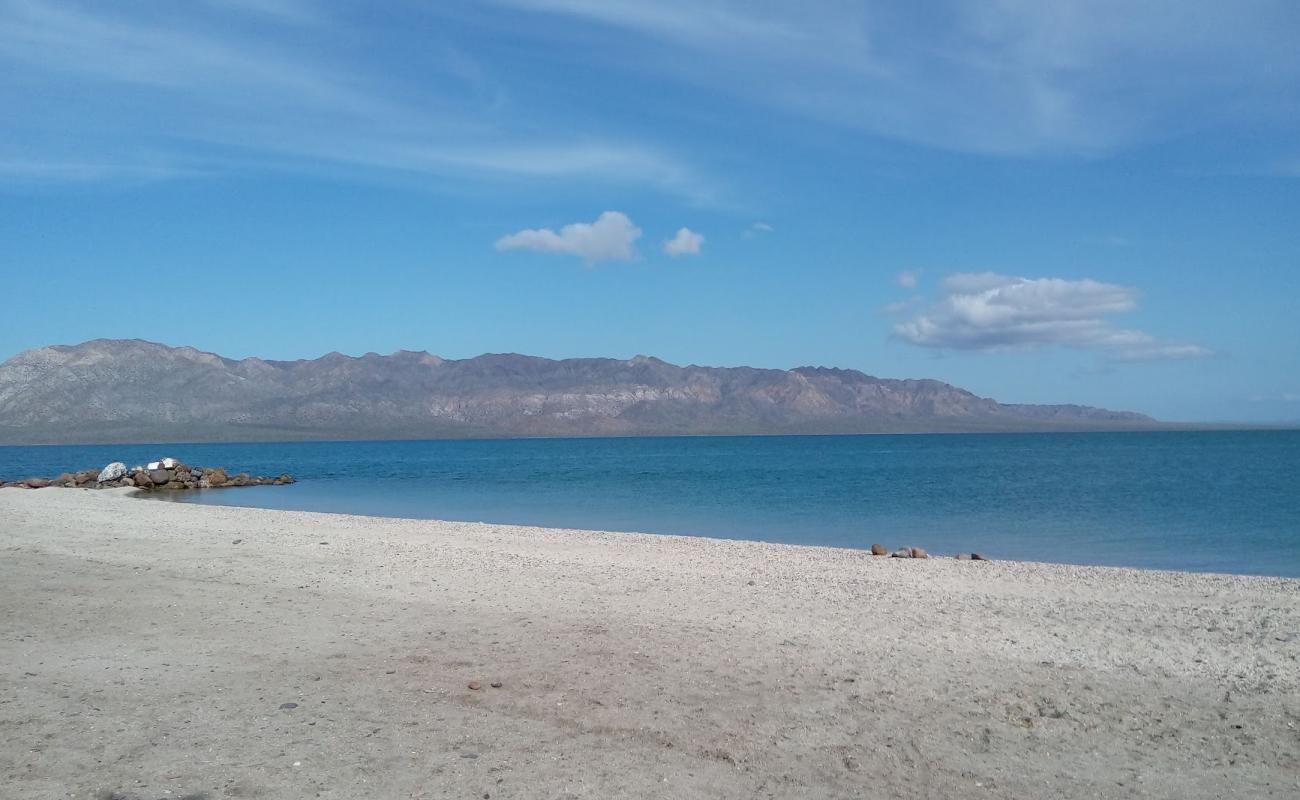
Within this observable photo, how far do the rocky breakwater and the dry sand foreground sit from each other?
105 ft

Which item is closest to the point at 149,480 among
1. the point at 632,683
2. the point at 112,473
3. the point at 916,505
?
the point at 112,473

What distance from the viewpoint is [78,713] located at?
21.5 feet

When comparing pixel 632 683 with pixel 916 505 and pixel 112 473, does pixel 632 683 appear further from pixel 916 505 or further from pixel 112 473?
pixel 112 473

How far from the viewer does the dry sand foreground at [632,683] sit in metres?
5.70

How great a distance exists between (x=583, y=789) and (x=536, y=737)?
87 centimetres

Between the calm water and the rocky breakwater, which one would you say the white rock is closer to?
the rocky breakwater

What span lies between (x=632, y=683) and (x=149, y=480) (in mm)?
41232

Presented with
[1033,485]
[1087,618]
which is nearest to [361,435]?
[1033,485]

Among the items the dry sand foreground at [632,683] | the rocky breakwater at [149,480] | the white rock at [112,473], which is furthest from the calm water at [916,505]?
the dry sand foreground at [632,683]

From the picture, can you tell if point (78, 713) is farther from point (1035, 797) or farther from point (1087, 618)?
point (1087, 618)

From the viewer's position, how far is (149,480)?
141ft

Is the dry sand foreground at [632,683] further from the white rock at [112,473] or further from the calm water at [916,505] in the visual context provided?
the white rock at [112,473]

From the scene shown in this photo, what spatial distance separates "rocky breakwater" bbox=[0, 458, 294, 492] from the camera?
4244cm

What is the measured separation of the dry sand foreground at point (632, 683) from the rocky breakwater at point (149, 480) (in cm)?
3205
